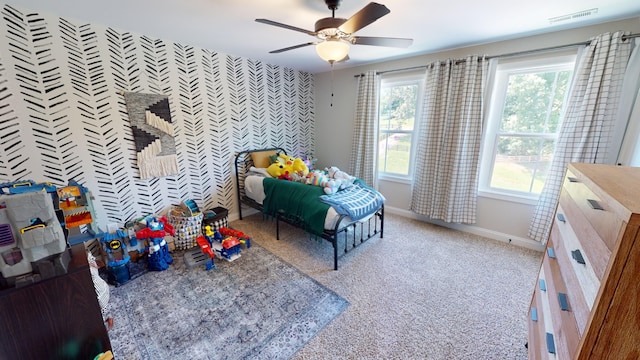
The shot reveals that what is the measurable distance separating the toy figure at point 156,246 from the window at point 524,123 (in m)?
3.72

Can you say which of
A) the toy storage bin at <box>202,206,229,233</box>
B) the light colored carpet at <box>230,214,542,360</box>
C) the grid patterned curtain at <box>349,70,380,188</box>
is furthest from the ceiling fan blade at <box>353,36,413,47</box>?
the toy storage bin at <box>202,206,229,233</box>

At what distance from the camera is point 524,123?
2.63 meters

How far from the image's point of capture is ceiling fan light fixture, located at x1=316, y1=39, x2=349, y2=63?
1663mm

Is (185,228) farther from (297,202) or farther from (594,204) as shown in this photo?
(594,204)

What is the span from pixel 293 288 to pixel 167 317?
0.97 meters

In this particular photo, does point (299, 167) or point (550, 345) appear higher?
point (299, 167)

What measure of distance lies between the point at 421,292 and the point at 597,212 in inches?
60.8

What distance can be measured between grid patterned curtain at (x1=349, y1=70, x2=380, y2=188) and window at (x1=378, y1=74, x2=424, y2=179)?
5.3 inches

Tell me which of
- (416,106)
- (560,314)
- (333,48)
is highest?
(333,48)

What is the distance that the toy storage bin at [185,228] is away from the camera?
2.62 meters

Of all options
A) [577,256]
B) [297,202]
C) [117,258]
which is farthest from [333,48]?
[117,258]

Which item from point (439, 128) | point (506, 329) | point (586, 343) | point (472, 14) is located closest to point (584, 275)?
point (586, 343)

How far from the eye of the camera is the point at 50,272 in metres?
0.91

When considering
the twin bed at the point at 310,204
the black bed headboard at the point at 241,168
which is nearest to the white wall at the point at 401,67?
the twin bed at the point at 310,204
